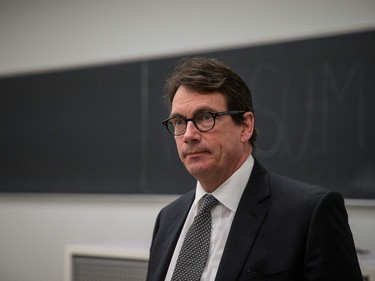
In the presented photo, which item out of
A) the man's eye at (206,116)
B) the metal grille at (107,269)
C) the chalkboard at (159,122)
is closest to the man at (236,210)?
the man's eye at (206,116)

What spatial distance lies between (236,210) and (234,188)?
7 cm

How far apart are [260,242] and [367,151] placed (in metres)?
1.37

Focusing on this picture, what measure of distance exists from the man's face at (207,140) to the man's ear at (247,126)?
0.10ft

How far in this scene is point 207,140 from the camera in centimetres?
139

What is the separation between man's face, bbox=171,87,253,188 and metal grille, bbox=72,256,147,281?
1.05m

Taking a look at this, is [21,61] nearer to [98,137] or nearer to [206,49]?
[98,137]

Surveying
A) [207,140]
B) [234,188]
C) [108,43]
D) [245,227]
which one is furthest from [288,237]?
[108,43]

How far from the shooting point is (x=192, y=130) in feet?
4.55

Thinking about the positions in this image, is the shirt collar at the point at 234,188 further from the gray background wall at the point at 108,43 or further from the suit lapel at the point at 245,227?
the gray background wall at the point at 108,43

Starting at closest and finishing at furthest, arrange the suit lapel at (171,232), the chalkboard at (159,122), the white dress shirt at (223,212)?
the white dress shirt at (223,212) < the suit lapel at (171,232) < the chalkboard at (159,122)

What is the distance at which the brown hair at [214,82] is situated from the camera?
140 centimetres

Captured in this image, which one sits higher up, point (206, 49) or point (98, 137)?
point (206, 49)

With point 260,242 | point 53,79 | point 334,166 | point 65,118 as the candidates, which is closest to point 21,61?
point 53,79

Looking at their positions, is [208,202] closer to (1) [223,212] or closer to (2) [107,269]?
(1) [223,212]
